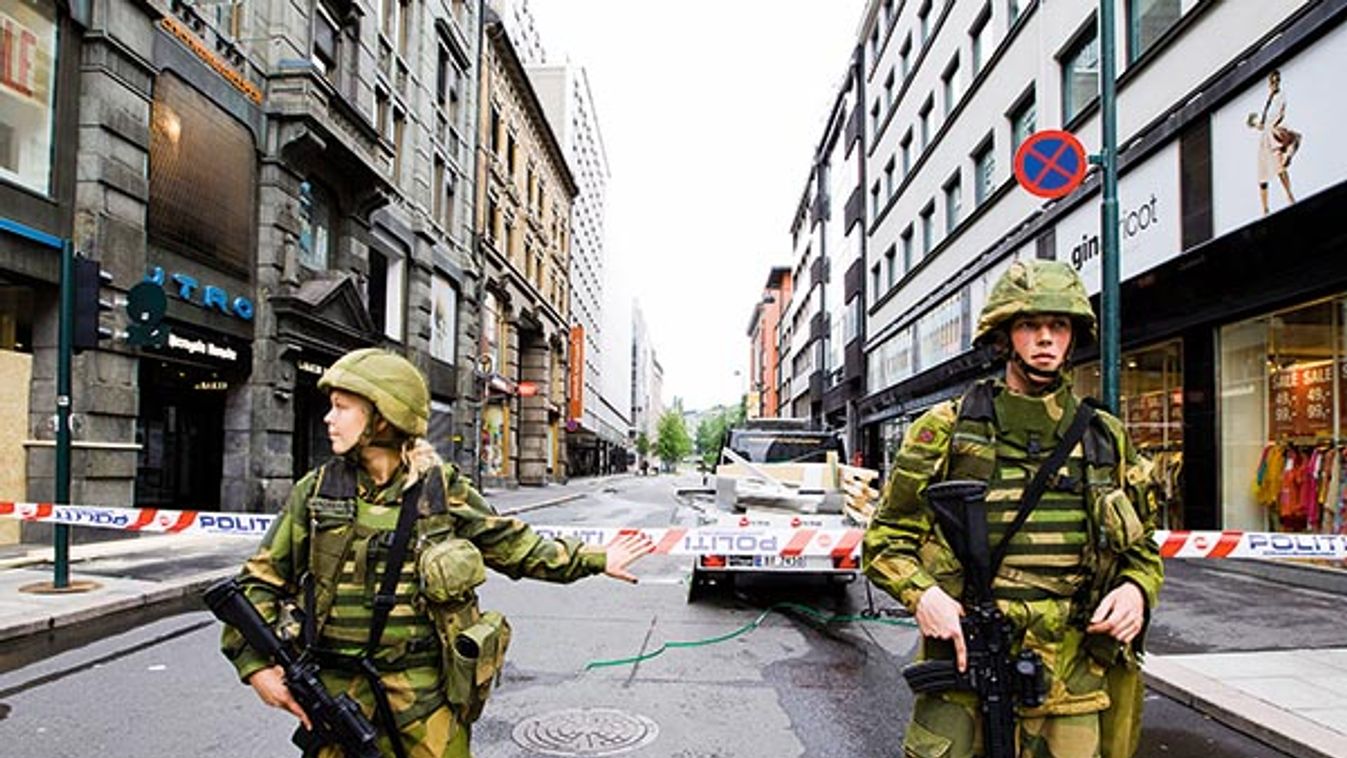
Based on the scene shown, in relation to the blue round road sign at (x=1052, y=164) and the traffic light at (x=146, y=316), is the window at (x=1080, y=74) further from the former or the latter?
the traffic light at (x=146, y=316)

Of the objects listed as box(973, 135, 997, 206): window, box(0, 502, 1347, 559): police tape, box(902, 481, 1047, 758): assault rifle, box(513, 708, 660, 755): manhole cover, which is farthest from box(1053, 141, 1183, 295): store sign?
box(902, 481, 1047, 758): assault rifle

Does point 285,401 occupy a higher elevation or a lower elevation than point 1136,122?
lower

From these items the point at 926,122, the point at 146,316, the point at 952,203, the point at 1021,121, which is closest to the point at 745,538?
the point at 146,316

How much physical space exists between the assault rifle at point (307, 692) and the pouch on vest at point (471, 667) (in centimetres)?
24

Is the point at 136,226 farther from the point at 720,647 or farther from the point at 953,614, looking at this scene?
the point at 953,614

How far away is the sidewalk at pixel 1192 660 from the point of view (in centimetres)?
521

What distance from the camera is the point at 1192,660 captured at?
6832 mm

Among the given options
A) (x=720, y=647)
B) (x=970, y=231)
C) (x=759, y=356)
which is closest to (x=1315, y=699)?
(x=720, y=647)

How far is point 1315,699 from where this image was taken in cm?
568

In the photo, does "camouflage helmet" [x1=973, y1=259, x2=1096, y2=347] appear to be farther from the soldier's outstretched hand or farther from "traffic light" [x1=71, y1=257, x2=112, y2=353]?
"traffic light" [x1=71, y1=257, x2=112, y2=353]

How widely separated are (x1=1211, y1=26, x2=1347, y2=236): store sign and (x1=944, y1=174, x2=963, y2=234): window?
13.2 meters

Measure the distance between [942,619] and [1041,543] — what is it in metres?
0.40

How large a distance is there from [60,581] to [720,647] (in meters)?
6.40

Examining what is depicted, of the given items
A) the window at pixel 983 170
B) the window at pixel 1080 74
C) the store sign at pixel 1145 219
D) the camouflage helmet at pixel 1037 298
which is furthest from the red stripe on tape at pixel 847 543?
the window at pixel 983 170
